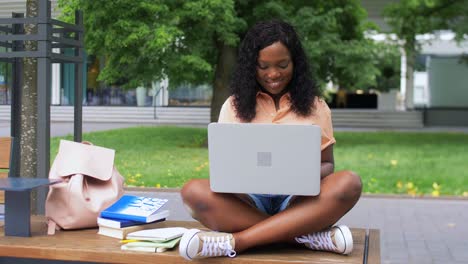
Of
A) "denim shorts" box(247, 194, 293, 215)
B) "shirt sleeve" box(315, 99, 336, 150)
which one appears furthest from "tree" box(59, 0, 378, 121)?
"denim shorts" box(247, 194, 293, 215)

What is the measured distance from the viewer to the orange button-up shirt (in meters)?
3.57

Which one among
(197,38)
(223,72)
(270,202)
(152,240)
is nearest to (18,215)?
(152,240)

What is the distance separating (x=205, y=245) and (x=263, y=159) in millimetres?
424

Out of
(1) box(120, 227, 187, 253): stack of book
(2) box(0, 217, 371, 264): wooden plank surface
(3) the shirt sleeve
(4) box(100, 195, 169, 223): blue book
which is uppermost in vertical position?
(3) the shirt sleeve

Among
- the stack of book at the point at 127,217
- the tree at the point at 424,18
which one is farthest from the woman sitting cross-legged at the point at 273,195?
the tree at the point at 424,18

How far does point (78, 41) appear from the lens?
5434 millimetres

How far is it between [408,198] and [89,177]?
6.62 meters

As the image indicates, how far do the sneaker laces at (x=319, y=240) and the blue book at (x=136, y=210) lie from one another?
80 centimetres

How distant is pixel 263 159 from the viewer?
10.00 feet

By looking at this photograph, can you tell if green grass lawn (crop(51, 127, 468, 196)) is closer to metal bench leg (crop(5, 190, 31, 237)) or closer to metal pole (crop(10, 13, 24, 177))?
metal pole (crop(10, 13, 24, 177))

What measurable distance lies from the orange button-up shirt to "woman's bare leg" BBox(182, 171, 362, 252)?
1.37ft

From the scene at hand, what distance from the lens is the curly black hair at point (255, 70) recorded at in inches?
139

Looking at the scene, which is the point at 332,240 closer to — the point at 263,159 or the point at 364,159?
the point at 263,159

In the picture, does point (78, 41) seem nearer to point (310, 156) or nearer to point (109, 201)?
point (109, 201)
